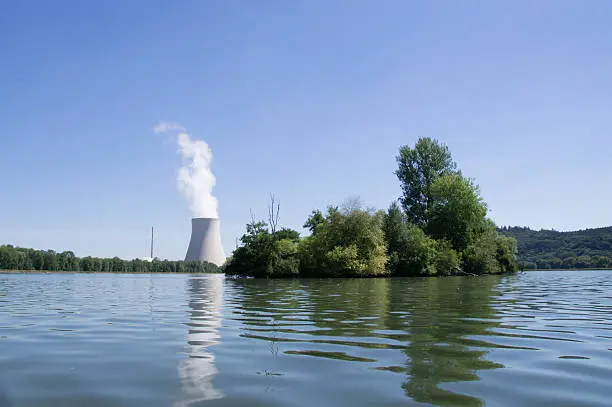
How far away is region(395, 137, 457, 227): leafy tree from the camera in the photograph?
54.8m

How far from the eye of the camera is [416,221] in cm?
5491

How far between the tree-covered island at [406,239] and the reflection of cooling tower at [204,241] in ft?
27.5

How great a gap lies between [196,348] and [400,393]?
289 cm

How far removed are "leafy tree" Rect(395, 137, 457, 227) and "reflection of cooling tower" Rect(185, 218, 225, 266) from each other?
942 inches

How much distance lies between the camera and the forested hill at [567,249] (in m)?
92.2

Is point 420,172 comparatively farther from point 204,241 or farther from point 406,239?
point 204,241

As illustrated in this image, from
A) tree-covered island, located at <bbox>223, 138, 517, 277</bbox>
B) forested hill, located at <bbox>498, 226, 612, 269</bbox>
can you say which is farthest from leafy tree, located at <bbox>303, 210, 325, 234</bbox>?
forested hill, located at <bbox>498, 226, 612, 269</bbox>

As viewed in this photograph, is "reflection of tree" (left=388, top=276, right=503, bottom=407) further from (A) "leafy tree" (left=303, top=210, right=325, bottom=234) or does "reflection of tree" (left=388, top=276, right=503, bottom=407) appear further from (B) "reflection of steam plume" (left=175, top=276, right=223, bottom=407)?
(A) "leafy tree" (left=303, top=210, right=325, bottom=234)

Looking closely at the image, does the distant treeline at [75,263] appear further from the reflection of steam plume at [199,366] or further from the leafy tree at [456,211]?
the reflection of steam plume at [199,366]

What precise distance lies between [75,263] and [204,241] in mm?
60745

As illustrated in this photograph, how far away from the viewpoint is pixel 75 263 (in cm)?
10588

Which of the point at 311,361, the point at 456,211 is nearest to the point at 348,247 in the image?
the point at 456,211

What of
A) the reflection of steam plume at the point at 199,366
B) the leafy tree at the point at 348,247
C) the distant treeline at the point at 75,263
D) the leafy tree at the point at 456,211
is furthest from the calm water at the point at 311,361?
the distant treeline at the point at 75,263

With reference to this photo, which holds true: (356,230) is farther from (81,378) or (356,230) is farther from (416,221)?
(81,378)
